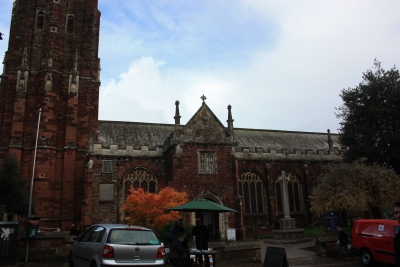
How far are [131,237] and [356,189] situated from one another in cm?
1525

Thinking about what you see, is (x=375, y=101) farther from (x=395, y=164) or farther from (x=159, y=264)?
(x=159, y=264)

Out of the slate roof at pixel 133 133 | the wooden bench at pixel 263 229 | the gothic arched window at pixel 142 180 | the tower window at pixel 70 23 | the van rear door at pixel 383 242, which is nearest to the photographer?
the van rear door at pixel 383 242

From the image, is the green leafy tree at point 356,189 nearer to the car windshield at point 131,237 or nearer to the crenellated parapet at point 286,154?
the crenellated parapet at point 286,154

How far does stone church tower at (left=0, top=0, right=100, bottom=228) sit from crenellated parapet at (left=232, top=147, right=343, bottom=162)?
42.3ft

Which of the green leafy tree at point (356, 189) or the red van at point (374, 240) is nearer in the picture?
the red van at point (374, 240)

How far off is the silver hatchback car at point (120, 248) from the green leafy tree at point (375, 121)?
77.6ft

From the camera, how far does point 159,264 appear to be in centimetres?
899

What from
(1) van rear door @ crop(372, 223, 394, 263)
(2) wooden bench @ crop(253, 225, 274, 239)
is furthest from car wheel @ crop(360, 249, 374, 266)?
(2) wooden bench @ crop(253, 225, 274, 239)

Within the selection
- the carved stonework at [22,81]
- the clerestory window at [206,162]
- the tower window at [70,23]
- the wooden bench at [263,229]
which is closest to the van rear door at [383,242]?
the clerestory window at [206,162]

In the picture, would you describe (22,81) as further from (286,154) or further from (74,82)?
(286,154)

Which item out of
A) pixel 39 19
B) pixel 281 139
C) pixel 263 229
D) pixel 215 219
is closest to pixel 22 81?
pixel 39 19

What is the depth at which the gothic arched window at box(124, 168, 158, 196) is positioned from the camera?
27.2 m

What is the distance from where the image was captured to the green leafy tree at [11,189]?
20.4 m

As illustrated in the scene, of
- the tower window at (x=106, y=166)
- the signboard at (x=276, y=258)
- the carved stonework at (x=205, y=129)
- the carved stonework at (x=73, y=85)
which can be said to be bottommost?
the signboard at (x=276, y=258)
